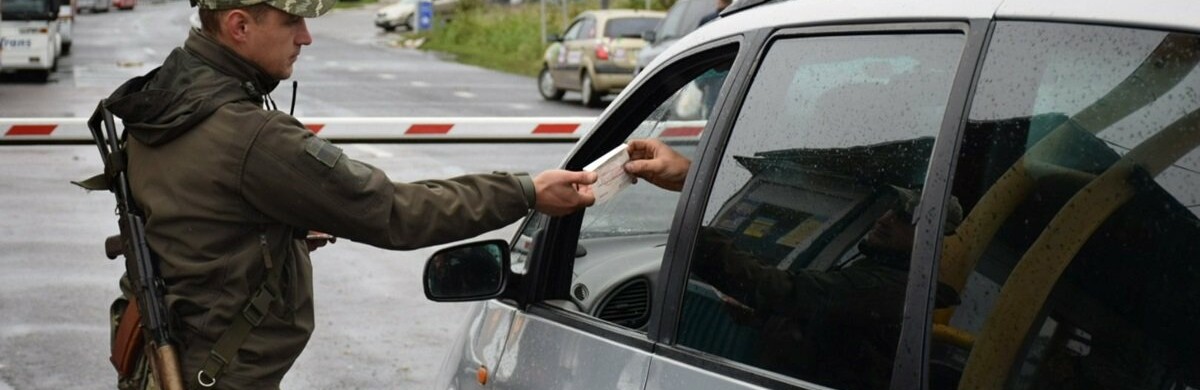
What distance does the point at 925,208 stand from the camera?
2438 millimetres

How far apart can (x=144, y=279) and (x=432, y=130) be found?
6106mm

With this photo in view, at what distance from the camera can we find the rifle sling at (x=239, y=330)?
11.3ft

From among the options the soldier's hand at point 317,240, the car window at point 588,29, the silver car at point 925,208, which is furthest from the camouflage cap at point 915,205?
the car window at point 588,29

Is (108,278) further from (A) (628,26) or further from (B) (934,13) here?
(A) (628,26)

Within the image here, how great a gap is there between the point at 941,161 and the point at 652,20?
23.9m

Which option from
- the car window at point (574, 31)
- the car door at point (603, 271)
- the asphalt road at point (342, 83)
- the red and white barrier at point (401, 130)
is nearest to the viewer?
the car door at point (603, 271)

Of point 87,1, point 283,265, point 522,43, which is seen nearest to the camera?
point 283,265

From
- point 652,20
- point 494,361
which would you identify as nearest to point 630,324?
point 494,361

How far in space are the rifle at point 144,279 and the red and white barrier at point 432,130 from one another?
5.53m

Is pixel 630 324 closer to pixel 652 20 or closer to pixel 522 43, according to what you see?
pixel 652 20

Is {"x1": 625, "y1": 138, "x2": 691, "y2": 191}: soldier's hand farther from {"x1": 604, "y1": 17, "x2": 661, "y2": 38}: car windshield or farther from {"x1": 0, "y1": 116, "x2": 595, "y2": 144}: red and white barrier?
{"x1": 604, "y1": 17, "x2": 661, "y2": 38}: car windshield

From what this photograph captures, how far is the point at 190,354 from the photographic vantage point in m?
3.49

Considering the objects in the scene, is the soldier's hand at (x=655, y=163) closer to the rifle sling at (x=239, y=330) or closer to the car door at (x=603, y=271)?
the car door at (x=603, y=271)

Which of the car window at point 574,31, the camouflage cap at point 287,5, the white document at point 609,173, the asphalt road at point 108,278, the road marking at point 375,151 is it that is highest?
the car window at point 574,31
